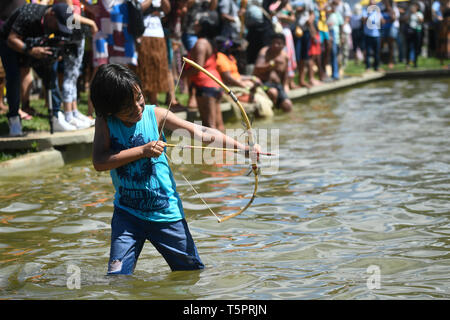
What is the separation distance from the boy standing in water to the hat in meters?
4.51

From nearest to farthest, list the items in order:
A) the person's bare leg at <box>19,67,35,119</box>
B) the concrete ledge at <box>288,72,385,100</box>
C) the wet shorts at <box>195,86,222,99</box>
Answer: the person's bare leg at <box>19,67,35,119</box> < the wet shorts at <box>195,86,222,99</box> < the concrete ledge at <box>288,72,385,100</box>

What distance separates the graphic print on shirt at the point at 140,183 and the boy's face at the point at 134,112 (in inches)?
3.9

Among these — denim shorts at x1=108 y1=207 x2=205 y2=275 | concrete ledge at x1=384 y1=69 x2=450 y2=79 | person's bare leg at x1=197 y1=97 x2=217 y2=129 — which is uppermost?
concrete ledge at x1=384 y1=69 x2=450 y2=79

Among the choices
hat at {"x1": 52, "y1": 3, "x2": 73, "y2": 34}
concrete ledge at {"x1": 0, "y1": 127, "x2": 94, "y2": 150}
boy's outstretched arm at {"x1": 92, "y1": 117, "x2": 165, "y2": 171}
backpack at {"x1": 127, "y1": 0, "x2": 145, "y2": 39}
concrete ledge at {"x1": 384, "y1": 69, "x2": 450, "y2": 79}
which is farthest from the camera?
concrete ledge at {"x1": 384, "y1": 69, "x2": 450, "y2": 79}

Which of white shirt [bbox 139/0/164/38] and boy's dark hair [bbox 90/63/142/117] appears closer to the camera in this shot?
boy's dark hair [bbox 90/63/142/117]

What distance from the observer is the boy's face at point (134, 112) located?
171 inches

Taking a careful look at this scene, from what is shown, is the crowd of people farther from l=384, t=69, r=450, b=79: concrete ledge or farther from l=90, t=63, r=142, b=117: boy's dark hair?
l=384, t=69, r=450, b=79: concrete ledge

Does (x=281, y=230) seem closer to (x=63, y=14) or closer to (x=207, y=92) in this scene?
(x=63, y=14)

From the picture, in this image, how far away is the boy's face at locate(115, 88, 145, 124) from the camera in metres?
4.35

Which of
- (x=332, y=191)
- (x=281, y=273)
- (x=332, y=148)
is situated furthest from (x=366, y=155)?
(x=281, y=273)

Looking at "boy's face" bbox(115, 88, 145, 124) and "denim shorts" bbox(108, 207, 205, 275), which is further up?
"boy's face" bbox(115, 88, 145, 124)

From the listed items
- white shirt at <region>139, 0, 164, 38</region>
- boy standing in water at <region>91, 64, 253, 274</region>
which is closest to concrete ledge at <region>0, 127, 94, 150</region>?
white shirt at <region>139, 0, 164, 38</region>

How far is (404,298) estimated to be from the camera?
4.23 meters

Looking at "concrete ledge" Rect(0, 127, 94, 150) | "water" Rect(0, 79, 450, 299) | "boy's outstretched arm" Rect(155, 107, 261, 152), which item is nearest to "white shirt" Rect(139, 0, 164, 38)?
"concrete ledge" Rect(0, 127, 94, 150)
